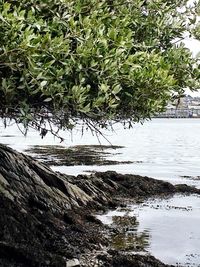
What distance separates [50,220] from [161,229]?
3.31 m

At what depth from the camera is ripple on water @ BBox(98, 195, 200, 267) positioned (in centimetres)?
1141

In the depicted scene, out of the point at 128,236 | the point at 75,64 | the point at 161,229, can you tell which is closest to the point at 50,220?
the point at 128,236

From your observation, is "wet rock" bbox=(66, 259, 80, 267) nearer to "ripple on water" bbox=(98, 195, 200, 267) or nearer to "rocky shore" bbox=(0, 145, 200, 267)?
"rocky shore" bbox=(0, 145, 200, 267)

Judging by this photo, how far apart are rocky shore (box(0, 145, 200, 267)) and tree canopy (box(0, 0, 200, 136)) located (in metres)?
2.40

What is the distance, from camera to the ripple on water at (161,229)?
11.4 m

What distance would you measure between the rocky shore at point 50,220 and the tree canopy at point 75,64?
2.40m

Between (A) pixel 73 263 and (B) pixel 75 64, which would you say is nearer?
(B) pixel 75 64

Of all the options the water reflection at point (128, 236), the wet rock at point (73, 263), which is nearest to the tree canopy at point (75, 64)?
the wet rock at point (73, 263)

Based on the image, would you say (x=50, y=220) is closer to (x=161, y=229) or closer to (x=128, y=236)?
(x=128, y=236)

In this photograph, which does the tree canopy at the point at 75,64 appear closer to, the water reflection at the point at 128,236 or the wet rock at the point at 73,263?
the wet rock at the point at 73,263

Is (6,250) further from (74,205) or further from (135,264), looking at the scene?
(74,205)

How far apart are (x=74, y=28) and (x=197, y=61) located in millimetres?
3746

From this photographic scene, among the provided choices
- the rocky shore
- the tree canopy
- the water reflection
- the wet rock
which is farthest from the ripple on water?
the tree canopy

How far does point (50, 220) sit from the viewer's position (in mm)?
11930
